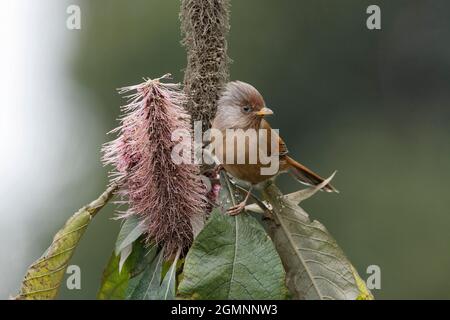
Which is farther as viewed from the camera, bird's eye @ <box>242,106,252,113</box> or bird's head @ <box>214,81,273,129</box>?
bird's eye @ <box>242,106,252,113</box>

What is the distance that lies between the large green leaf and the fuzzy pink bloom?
0.13m

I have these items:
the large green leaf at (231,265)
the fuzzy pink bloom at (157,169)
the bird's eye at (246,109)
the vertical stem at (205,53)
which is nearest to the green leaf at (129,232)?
the fuzzy pink bloom at (157,169)

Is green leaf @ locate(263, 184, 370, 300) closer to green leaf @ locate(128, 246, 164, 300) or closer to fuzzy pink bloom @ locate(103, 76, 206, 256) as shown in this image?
fuzzy pink bloom @ locate(103, 76, 206, 256)

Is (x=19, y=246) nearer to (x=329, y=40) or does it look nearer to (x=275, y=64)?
(x=275, y=64)

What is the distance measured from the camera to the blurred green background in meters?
9.12

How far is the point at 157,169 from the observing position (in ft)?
8.45

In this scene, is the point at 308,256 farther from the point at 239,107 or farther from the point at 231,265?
the point at 239,107

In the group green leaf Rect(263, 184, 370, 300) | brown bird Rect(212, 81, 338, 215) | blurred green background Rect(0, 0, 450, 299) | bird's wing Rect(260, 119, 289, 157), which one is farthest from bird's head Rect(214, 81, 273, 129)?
blurred green background Rect(0, 0, 450, 299)

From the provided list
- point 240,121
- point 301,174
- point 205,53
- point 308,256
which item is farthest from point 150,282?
point 301,174

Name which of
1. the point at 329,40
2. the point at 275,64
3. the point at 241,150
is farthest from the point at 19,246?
the point at 329,40

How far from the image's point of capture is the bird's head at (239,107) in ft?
9.04

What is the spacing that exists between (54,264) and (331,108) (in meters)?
11.8

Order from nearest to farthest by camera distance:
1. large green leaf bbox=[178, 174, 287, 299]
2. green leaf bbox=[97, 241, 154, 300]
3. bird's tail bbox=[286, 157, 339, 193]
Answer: large green leaf bbox=[178, 174, 287, 299]
green leaf bbox=[97, 241, 154, 300]
bird's tail bbox=[286, 157, 339, 193]
